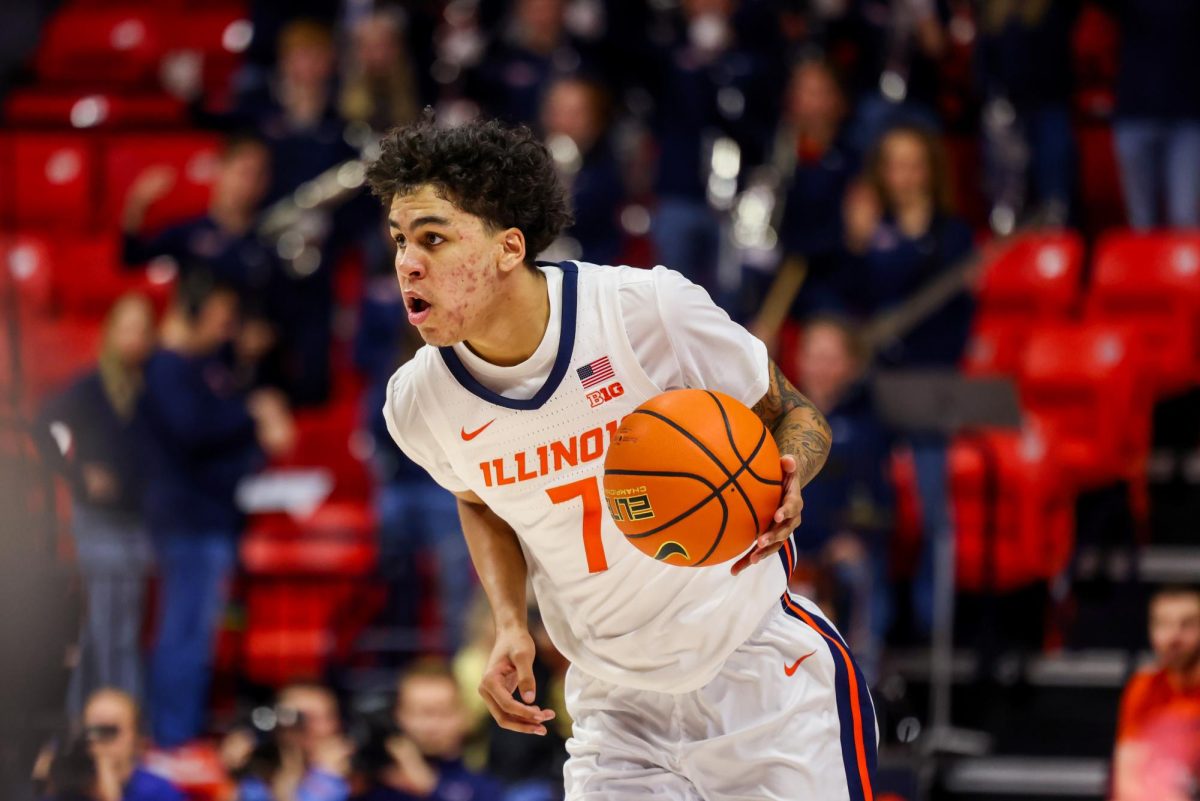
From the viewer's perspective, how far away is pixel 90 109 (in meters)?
11.1

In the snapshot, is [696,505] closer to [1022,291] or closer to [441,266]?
[441,266]

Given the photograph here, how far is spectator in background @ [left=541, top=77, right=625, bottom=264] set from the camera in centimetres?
902

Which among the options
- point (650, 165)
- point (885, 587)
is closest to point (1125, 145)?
point (650, 165)

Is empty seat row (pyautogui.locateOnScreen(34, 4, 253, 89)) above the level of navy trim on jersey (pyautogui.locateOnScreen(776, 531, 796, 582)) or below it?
above

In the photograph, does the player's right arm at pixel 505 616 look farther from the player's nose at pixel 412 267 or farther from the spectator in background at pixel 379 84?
the spectator in background at pixel 379 84

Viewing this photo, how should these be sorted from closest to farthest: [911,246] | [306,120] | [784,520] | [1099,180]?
[784,520] → [911,246] → [306,120] → [1099,180]

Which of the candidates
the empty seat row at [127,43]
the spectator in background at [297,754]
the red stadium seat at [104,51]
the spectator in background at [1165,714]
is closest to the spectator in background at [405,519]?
the spectator in background at [297,754]

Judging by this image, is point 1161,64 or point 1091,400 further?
point 1161,64

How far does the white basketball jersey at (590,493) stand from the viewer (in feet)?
12.4

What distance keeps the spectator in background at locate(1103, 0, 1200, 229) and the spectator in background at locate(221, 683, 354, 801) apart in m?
5.47

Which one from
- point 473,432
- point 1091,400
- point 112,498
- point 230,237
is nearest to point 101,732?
point 112,498

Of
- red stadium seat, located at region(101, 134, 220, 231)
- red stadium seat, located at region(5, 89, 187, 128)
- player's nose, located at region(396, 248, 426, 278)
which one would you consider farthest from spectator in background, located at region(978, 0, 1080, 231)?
player's nose, located at region(396, 248, 426, 278)

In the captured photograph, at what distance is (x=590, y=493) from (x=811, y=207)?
5.46 m

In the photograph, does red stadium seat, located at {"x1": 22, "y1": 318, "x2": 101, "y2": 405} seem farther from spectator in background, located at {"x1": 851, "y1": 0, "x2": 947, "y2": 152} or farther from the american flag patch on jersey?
the american flag patch on jersey
